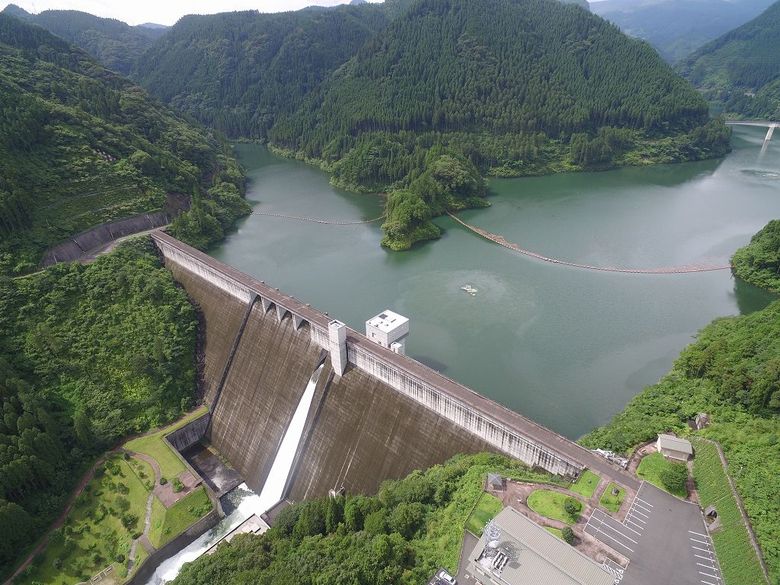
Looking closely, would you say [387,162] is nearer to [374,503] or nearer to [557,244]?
[557,244]

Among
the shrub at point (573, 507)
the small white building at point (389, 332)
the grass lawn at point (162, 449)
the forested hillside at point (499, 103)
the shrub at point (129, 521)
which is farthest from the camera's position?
the forested hillside at point (499, 103)

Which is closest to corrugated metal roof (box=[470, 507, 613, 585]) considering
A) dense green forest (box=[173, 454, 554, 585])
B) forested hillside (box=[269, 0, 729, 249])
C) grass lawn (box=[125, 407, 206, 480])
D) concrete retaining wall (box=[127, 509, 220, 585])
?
dense green forest (box=[173, 454, 554, 585])

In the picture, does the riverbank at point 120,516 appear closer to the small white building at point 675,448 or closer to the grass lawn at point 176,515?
the grass lawn at point 176,515

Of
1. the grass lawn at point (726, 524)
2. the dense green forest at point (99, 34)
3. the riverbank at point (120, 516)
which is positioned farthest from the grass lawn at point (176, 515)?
the dense green forest at point (99, 34)

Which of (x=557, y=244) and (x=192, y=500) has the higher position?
(x=557, y=244)

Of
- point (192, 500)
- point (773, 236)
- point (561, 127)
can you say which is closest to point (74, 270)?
point (192, 500)

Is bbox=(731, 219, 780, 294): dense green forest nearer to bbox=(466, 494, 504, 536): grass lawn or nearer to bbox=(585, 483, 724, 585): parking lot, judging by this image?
bbox=(585, 483, 724, 585): parking lot
